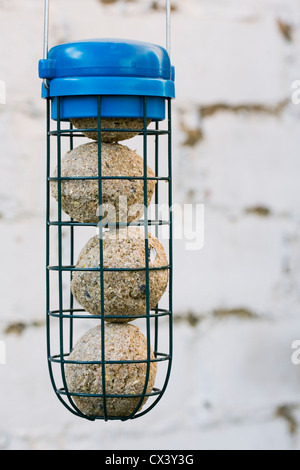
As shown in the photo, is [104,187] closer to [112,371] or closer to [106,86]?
[106,86]

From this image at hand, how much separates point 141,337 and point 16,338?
0.70 m

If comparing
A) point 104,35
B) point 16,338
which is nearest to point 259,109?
point 104,35

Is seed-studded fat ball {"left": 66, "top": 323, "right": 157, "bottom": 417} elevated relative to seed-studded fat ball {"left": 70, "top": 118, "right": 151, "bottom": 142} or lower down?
lower down

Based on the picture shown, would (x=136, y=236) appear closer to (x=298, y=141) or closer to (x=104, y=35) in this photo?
(x=104, y=35)

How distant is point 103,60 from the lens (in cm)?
88

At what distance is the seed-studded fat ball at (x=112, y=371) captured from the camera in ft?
3.00

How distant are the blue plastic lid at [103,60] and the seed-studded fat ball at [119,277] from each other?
0.19 meters

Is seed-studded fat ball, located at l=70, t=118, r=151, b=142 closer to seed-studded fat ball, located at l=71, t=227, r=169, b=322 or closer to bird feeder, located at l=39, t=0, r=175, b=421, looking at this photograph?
bird feeder, located at l=39, t=0, r=175, b=421

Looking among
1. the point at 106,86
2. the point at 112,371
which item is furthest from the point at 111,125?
the point at 112,371

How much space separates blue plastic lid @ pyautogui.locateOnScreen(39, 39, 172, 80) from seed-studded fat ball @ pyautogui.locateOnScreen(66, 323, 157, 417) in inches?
12.2

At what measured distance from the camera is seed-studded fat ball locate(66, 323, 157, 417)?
914 millimetres

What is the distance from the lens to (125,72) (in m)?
0.89

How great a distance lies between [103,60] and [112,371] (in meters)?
0.37

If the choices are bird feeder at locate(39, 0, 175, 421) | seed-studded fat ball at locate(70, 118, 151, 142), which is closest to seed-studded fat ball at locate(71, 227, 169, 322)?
bird feeder at locate(39, 0, 175, 421)
